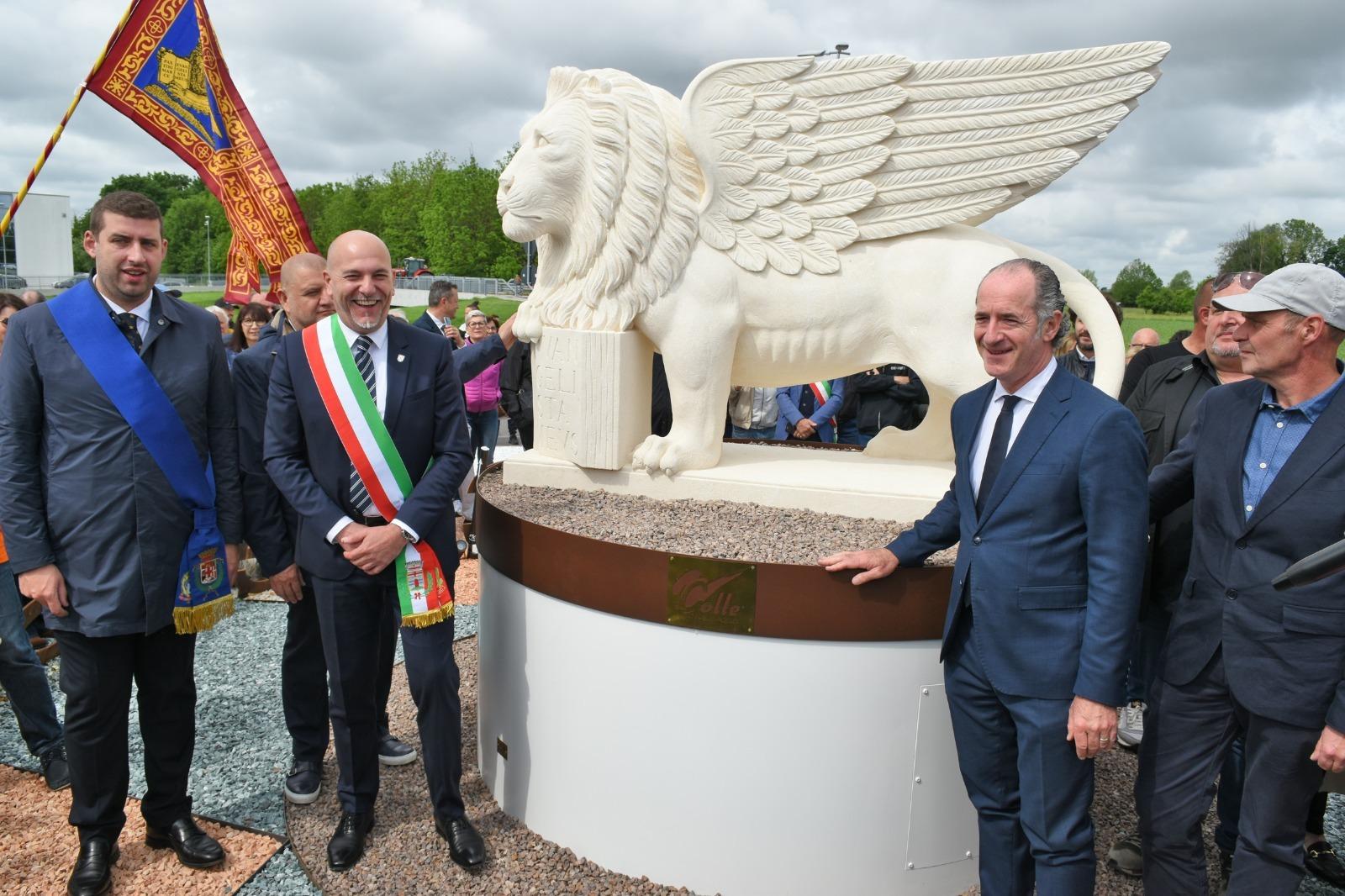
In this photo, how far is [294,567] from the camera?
255 centimetres

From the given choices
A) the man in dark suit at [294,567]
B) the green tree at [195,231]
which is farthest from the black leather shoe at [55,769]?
the green tree at [195,231]

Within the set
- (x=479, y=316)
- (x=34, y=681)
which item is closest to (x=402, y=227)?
(x=479, y=316)

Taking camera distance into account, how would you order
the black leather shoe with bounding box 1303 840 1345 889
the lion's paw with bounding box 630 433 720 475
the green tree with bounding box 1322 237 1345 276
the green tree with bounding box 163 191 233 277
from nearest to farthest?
the black leather shoe with bounding box 1303 840 1345 889 < the lion's paw with bounding box 630 433 720 475 < the green tree with bounding box 1322 237 1345 276 < the green tree with bounding box 163 191 233 277

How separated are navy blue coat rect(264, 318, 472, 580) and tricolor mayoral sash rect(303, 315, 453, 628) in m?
0.03

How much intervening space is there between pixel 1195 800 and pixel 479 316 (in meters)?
4.76

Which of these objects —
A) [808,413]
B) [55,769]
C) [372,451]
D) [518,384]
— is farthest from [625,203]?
[808,413]

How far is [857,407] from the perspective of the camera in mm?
5398

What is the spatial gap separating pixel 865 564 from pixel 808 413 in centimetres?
415

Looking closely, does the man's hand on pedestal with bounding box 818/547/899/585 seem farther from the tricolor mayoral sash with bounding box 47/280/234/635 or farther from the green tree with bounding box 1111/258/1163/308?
the green tree with bounding box 1111/258/1163/308

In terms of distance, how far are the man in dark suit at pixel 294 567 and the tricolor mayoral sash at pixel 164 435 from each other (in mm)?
149

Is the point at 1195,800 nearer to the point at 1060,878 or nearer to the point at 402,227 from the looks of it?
the point at 1060,878

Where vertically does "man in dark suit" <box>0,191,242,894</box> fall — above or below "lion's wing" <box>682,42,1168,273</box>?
below

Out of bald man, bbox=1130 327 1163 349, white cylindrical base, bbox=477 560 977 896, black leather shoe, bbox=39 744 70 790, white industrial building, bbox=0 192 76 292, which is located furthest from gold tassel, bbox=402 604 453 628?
white industrial building, bbox=0 192 76 292

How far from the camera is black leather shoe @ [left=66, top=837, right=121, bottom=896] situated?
2.27 metres
